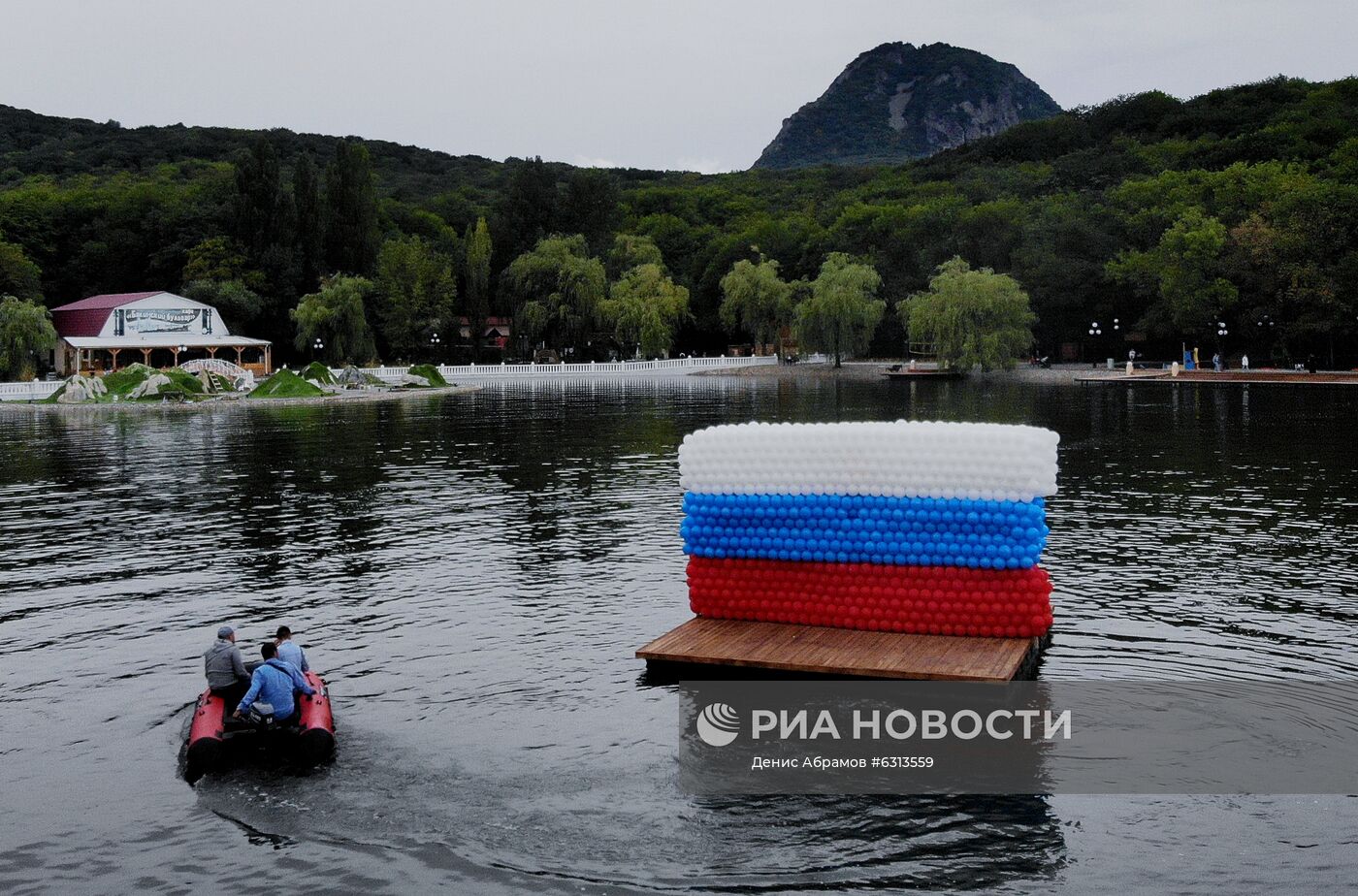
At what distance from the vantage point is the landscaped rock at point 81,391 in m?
78.7

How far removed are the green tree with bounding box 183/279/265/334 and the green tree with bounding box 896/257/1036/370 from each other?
59769 millimetres

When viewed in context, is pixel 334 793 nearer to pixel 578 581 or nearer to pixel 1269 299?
pixel 578 581

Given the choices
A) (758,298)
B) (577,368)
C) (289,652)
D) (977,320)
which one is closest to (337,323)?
(577,368)

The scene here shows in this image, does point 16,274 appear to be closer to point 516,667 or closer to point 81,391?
point 81,391

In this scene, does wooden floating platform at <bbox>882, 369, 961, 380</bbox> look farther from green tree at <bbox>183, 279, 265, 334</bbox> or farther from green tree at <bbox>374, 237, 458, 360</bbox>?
green tree at <bbox>183, 279, 265, 334</bbox>

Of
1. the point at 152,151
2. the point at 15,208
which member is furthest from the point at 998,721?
the point at 152,151

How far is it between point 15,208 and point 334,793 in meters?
129

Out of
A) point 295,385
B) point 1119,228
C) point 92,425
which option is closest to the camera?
point 92,425

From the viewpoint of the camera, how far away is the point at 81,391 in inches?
3110

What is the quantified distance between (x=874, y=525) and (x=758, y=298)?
109 meters

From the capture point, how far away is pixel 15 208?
405 feet

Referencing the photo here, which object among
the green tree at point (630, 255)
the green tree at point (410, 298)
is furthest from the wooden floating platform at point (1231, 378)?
the green tree at point (410, 298)

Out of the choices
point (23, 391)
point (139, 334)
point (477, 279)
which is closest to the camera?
point (23, 391)

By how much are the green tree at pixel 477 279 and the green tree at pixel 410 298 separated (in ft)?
15.0
